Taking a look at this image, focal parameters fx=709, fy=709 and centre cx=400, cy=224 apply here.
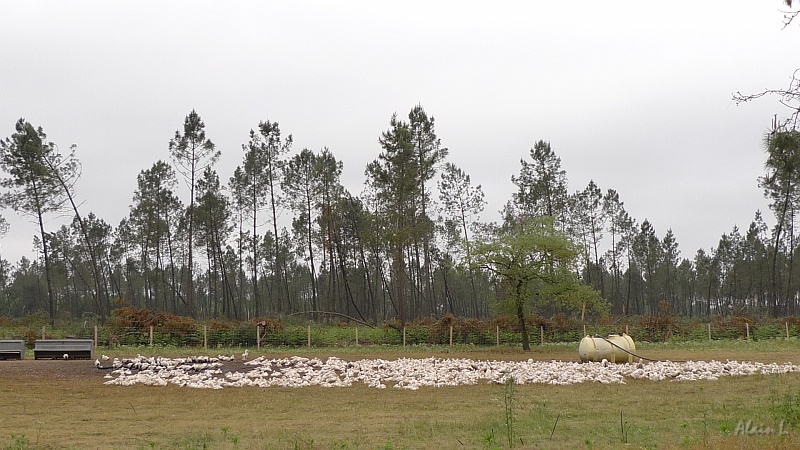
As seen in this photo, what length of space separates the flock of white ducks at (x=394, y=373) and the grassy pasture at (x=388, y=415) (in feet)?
2.84

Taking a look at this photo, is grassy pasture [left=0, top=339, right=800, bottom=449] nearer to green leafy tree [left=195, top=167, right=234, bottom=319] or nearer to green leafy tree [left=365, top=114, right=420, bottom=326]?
green leafy tree [left=365, top=114, right=420, bottom=326]

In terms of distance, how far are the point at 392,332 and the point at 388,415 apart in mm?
26744

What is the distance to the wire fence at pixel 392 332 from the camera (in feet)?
114

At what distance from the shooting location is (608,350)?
984 inches

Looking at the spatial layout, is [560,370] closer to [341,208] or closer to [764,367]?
[764,367]

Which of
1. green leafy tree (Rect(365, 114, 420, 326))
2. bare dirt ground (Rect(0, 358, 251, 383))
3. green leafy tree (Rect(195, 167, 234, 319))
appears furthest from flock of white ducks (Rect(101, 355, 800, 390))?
green leafy tree (Rect(195, 167, 234, 319))

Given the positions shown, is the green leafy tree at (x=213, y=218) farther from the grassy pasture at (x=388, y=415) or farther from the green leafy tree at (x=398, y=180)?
the grassy pasture at (x=388, y=415)

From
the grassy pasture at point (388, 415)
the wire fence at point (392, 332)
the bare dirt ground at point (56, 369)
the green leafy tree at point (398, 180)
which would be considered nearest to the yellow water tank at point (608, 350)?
the grassy pasture at point (388, 415)

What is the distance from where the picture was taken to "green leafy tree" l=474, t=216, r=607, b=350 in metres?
32.3

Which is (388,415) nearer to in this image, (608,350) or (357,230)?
(608,350)

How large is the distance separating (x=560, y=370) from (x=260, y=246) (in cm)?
5558

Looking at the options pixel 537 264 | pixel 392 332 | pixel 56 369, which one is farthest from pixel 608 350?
pixel 56 369

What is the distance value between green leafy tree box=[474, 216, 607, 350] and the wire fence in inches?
152

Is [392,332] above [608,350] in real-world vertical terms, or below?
below
